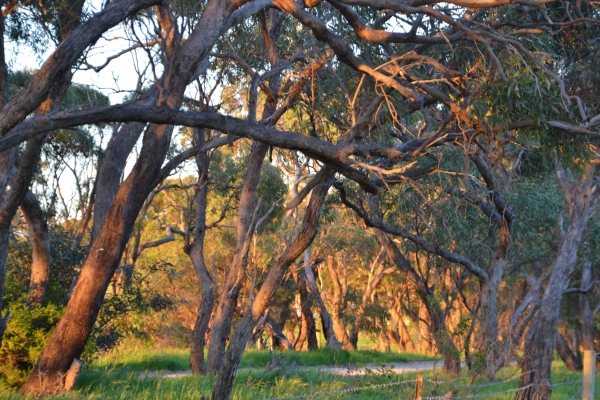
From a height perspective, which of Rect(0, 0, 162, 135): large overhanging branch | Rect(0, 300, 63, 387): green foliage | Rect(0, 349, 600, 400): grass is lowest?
Rect(0, 349, 600, 400): grass

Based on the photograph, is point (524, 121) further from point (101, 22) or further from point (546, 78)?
point (101, 22)

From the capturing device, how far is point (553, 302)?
35.8 ft

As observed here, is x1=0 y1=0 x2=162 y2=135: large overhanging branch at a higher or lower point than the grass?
higher

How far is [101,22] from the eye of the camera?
6711 millimetres

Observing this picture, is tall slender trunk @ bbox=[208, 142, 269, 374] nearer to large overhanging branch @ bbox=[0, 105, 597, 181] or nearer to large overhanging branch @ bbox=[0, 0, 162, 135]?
large overhanging branch @ bbox=[0, 105, 597, 181]

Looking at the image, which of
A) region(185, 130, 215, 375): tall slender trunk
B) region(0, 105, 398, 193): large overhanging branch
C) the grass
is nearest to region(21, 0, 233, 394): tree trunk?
the grass

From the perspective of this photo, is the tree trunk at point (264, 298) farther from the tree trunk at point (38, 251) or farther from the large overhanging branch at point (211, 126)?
the tree trunk at point (38, 251)

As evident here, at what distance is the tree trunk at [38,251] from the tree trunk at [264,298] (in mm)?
4178

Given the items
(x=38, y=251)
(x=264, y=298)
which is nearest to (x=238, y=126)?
(x=264, y=298)

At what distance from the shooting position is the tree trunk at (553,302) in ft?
34.4

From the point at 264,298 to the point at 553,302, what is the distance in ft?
17.8

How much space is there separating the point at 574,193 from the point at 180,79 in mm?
6738

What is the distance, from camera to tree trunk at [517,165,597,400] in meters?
10.5

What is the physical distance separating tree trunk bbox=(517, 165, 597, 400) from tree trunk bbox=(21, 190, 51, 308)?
7085 millimetres
